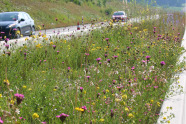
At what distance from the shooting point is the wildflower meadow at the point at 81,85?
122 inches

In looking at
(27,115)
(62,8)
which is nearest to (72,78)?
(27,115)

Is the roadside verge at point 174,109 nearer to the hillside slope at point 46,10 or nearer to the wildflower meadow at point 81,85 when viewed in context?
the wildflower meadow at point 81,85

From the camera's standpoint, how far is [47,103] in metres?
3.72

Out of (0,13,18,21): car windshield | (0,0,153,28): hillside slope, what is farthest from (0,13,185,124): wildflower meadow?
(0,0,153,28): hillside slope

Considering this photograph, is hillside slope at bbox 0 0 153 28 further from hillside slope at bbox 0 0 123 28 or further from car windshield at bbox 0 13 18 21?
car windshield at bbox 0 13 18 21

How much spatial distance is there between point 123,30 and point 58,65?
5.27m

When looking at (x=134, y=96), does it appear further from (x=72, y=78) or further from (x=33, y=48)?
(x=33, y=48)

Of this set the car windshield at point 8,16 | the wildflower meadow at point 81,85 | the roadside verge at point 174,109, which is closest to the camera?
the wildflower meadow at point 81,85

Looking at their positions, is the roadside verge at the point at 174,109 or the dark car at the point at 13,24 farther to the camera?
the dark car at the point at 13,24

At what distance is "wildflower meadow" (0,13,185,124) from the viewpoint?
3.09 m

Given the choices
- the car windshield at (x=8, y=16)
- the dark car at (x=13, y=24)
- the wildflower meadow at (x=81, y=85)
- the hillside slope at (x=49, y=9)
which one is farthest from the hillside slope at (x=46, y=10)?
the wildflower meadow at (x=81, y=85)

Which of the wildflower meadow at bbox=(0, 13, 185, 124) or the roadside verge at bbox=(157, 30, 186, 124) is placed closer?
the wildflower meadow at bbox=(0, 13, 185, 124)

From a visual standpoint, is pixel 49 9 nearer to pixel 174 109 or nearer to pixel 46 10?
pixel 46 10

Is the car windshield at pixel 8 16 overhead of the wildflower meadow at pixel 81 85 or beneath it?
overhead
